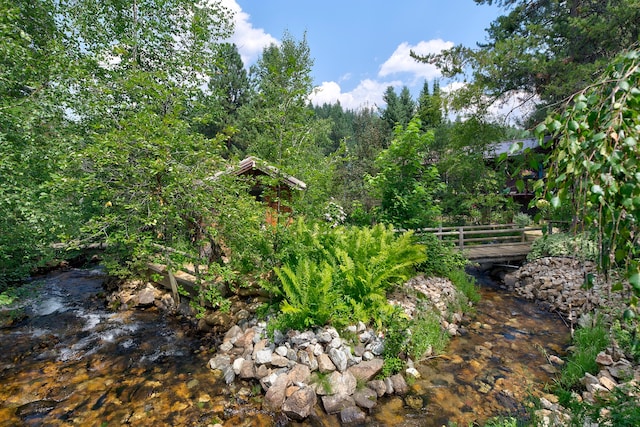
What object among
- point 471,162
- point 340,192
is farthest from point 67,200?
point 471,162

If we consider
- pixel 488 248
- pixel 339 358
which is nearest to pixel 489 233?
pixel 488 248

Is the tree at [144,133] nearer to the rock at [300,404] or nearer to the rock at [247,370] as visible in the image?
the rock at [247,370]

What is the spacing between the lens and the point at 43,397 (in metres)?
4.76

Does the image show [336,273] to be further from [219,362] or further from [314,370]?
[219,362]

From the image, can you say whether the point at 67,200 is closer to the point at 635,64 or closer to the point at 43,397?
the point at 43,397

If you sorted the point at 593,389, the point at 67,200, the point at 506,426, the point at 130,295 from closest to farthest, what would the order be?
the point at 506,426, the point at 593,389, the point at 67,200, the point at 130,295

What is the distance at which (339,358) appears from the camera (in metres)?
4.96

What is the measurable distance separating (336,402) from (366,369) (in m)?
0.73

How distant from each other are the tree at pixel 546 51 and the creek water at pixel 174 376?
7.32 metres

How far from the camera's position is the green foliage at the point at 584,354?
474 cm

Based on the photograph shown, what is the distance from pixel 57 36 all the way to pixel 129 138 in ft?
15.5

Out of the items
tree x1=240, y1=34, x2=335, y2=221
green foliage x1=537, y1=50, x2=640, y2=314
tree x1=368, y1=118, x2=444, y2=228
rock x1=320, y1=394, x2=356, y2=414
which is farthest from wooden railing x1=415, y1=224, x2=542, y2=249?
green foliage x1=537, y1=50, x2=640, y2=314

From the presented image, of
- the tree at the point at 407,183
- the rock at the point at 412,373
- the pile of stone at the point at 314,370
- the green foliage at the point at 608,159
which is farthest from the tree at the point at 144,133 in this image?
the green foliage at the point at 608,159

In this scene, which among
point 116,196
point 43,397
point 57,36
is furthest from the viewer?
point 57,36
